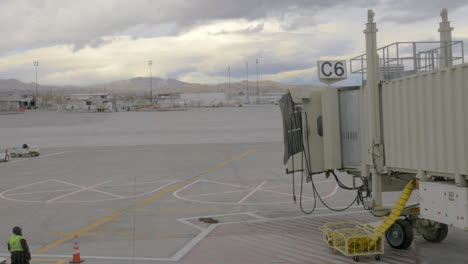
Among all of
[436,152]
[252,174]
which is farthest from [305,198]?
[436,152]

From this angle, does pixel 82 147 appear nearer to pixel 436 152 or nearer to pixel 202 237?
pixel 202 237

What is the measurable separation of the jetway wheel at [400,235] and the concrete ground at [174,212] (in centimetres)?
36

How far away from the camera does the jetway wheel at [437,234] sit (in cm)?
1688

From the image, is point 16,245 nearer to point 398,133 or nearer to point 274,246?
point 274,246

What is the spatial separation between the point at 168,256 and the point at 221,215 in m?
6.61

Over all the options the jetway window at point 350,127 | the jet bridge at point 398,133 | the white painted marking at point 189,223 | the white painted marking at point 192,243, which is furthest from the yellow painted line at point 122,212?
the jetway window at point 350,127

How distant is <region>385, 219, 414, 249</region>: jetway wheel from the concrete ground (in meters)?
0.36

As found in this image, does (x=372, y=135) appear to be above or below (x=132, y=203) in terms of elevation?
above

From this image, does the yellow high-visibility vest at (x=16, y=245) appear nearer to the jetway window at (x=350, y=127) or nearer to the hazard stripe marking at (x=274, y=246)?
the hazard stripe marking at (x=274, y=246)

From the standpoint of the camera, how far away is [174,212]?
2331 centimetres

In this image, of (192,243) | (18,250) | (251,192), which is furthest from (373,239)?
(251,192)

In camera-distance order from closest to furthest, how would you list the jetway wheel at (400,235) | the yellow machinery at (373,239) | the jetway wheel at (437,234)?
the yellow machinery at (373,239) < the jetway wheel at (400,235) < the jetway wheel at (437,234)

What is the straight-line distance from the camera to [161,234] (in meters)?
19.1

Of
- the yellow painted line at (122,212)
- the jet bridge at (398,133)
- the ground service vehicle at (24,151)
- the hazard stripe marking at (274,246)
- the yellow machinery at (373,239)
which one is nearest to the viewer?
the jet bridge at (398,133)
